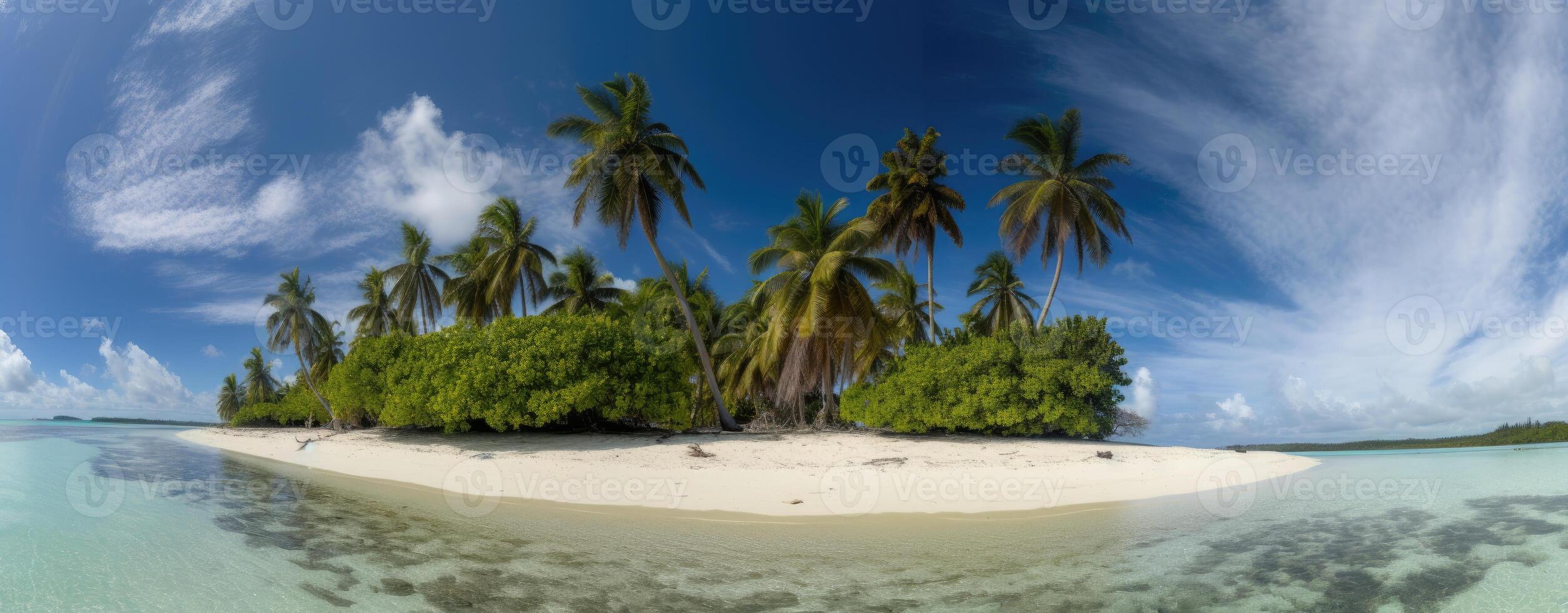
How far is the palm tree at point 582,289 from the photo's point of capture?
32.5 m

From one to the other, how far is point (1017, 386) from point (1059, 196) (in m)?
8.42

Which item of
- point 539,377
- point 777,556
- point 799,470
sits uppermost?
point 539,377

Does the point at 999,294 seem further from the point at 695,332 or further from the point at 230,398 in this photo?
the point at 230,398

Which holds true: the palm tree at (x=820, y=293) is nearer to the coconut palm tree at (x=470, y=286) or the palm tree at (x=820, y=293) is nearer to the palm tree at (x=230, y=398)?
the coconut palm tree at (x=470, y=286)

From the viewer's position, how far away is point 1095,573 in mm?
6602

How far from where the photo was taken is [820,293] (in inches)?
846

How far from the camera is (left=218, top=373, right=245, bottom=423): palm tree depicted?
6456 cm

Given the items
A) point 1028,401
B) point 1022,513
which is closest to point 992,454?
point 1028,401

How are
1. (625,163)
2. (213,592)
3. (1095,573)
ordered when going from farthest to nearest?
(625,163), (1095,573), (213,592)

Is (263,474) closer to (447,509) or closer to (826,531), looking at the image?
(447,509)

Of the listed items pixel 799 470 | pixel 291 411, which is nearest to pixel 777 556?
pixel 799 470

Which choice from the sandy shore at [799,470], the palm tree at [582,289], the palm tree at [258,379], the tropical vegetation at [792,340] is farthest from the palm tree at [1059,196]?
the palm tree at [258,379]

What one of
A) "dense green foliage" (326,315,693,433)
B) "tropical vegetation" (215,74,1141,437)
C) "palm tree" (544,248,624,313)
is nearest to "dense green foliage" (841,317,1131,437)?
"tropical vegetation" (215,74,1141,437)

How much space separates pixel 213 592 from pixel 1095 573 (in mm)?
8781
